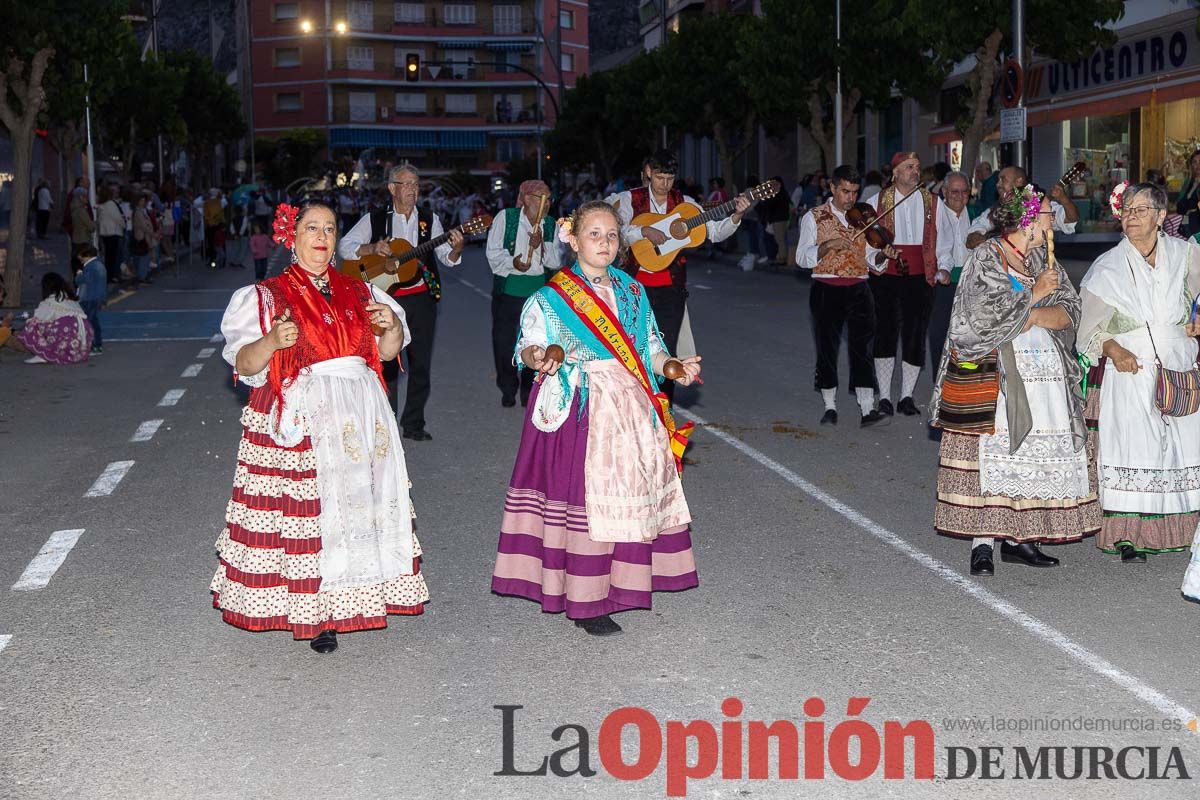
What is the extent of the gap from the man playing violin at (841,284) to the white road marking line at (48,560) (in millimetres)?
5440

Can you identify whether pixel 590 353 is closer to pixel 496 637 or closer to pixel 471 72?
pixel 496 637

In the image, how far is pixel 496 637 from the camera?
20.1 feet

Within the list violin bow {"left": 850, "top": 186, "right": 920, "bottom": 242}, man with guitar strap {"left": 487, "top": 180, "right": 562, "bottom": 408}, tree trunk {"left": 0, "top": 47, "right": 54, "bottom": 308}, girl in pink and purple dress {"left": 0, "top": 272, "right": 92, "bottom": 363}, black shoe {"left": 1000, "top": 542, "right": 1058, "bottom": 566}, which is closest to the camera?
black shoe {"left": 1000, "top": 542, "right": 1058, "bottom": 566}

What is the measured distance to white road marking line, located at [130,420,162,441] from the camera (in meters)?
11.5

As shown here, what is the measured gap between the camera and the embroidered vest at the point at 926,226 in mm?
11508

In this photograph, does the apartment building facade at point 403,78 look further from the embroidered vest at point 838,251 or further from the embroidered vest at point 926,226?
the embroidered vest at point 838,251

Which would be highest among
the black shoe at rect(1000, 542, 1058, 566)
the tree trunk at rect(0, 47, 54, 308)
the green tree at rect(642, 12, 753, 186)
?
the green tree at rect(642, 12, 753, 186)

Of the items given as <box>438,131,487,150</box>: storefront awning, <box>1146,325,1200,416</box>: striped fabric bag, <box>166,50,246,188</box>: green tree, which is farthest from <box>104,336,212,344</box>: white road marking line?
<box>438,131,487,150</box>: storefront awning

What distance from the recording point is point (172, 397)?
45.3 ft

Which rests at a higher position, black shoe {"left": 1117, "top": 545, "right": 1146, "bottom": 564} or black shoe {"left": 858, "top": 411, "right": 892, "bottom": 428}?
black shoe {"left": 858, "top": 411, "right": 892, "bottom": 428}

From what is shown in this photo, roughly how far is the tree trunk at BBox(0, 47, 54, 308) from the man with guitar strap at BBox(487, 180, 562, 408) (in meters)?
12.9

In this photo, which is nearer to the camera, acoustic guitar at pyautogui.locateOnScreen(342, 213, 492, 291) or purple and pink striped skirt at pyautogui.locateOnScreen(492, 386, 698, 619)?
purple and pink striped skirt at pyautogui.locateOnScreen(492, 386, 698, 619)

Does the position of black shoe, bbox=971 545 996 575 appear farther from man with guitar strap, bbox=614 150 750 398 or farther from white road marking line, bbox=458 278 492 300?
white road marking line, bbox=458 278 492 300

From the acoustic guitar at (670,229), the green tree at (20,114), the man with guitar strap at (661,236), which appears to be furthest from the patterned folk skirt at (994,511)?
the green tree at (20,114)
